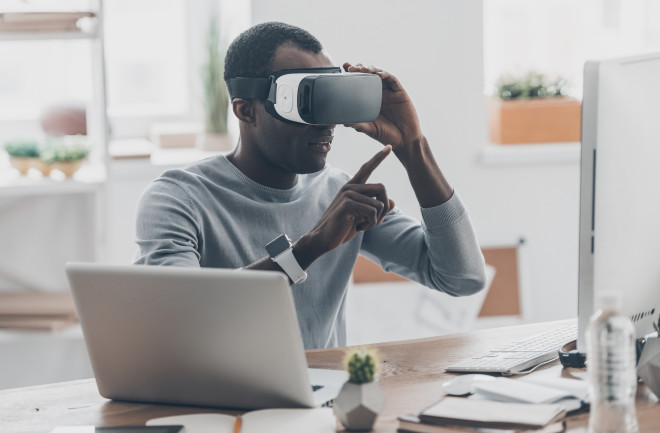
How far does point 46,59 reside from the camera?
9.96 ft

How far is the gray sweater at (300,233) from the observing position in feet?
5.50

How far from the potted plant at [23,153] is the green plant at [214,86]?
58cm

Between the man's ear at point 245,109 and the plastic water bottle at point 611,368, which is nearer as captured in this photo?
the plastic water bottle at point 611,368

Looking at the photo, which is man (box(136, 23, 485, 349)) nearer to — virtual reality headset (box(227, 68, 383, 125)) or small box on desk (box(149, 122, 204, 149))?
virtual reality headset (box(227, 68, 383, 125))

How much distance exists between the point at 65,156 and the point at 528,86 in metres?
1.59

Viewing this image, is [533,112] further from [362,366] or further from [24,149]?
[362,366]

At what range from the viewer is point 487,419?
1124mm

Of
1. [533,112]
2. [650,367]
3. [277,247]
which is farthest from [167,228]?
[533,112]

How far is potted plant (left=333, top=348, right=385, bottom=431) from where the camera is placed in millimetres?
1111

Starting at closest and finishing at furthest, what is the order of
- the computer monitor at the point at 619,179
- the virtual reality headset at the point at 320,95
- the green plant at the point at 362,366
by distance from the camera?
1. the green plant at the point at 362,366
2. the computer monitor at the point at 619,179
3. the virtual reality headset at the point at 320,95

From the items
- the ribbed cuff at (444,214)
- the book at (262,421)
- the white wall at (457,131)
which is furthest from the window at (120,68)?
the book at (262,421)

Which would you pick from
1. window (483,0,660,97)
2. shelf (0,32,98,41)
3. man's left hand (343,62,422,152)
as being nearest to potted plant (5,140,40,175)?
shelf (0,32,98,41)

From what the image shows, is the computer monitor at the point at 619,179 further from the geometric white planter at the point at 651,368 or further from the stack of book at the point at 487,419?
the stack of book at the point at 487,419

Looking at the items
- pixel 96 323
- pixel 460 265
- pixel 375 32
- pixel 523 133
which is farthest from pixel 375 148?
pixel 96 323
